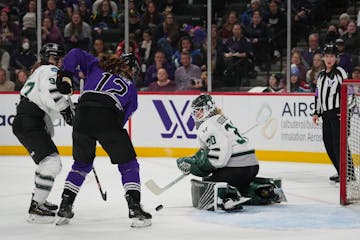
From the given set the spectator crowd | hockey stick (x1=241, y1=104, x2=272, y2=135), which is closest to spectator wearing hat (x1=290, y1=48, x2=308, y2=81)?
the spectator crowd

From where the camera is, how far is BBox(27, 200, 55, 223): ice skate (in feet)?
17.9

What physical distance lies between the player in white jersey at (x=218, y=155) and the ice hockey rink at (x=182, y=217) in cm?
22

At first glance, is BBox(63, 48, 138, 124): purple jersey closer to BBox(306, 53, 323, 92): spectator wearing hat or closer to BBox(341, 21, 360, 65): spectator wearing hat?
BBox(306, 53, 323, 92): spectator wearing hat

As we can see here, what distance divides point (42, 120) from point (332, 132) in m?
2.89

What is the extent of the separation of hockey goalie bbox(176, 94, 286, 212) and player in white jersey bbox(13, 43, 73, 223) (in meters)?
0.95

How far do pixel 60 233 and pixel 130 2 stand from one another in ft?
19.7

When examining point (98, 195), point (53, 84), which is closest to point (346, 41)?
point (98, 195)

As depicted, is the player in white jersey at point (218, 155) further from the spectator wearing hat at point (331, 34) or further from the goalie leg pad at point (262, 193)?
the spectator wearing hat at point (331, 34)

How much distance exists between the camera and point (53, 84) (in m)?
5.42

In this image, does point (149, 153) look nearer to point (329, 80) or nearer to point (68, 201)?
point (329, 80)

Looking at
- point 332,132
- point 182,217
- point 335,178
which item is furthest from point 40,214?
point 335,178

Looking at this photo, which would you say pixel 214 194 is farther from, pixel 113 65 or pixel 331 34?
pixel 331 34

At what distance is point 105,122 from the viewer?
518cm

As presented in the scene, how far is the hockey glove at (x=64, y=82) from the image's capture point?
206 inches
